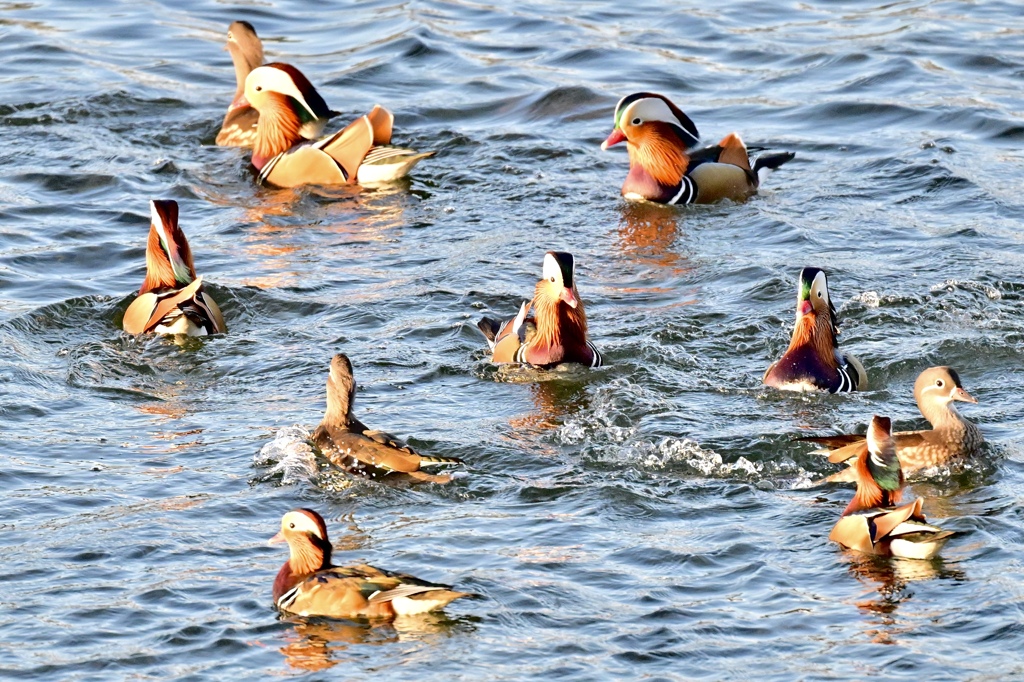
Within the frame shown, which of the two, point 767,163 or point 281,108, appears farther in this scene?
point 281,108

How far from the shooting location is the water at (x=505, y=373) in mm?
7641

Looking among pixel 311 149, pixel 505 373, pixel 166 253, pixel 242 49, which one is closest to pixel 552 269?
pixel 505 373

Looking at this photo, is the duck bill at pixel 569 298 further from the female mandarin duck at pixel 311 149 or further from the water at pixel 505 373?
the female mandarin duck at pixel 311 149

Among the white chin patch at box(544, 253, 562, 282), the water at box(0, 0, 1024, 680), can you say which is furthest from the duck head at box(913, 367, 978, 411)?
the white chin patch at box(544, 253, 562, 282)

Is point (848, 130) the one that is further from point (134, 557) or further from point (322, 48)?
point (134, 557)

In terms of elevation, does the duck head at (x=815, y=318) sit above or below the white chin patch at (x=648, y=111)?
below

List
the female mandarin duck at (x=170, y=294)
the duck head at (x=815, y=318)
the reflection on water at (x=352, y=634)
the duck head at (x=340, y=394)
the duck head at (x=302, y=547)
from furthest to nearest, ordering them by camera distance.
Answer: the female mandarin duck at (x=170, y=294) < the duck head at (x=815, y=318) < the duck head at (x=340, y=394) < the duck head at (x=302, y=547) < the reflection on water at (x=352, y=634)

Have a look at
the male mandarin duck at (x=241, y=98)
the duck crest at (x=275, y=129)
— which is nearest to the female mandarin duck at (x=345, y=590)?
the duck crest at (x=275, y=129)

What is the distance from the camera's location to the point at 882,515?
323 inches

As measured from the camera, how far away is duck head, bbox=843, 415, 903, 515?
8.59 meters

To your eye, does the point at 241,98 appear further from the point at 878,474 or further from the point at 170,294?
the point at 878,474

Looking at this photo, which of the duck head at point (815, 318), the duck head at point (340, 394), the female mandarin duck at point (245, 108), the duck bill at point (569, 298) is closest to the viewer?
the duck head at point (340, 394)

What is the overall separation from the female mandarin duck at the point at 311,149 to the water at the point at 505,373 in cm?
28

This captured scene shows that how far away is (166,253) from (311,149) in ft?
12.0
